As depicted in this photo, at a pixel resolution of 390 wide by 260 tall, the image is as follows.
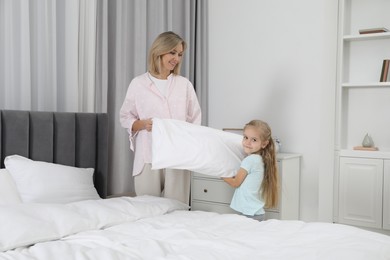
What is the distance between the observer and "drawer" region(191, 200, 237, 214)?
340 cm

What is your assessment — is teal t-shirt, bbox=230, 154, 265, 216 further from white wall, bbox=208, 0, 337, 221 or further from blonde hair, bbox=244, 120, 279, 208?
white wall, bbox=208, 0, 337, 221

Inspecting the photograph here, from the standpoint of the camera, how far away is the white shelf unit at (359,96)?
3438 millimetres

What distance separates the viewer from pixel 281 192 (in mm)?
3281

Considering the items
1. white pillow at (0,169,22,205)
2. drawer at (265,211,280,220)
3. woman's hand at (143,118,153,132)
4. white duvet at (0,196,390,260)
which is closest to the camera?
white duvet at (0,196,390,260)

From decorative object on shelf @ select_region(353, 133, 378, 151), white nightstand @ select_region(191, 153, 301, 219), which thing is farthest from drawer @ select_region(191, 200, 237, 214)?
decorative object on shelf @ select_region(353, 133, 378, 151)

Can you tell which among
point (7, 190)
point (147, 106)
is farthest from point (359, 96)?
point (7, 190)

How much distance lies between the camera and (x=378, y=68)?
3535 millimetres

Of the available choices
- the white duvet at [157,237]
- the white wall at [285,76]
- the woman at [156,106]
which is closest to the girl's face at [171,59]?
the woman at [156,106]

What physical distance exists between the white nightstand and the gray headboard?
0.94 meters

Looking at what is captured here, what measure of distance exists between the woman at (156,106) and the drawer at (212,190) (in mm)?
742

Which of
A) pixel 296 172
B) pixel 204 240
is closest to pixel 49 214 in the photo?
pixel 204 240

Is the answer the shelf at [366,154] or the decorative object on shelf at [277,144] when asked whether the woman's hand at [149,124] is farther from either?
the shelf at [366,154]

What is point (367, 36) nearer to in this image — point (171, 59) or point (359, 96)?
point (359, 96)

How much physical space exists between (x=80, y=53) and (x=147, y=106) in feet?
2.19
